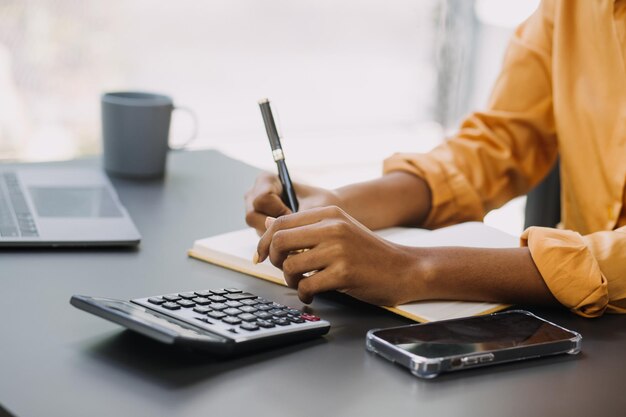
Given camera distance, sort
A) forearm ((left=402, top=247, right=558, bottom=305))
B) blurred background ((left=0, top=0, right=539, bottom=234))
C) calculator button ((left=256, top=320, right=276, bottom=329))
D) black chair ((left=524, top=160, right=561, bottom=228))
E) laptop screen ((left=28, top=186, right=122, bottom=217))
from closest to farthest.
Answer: calculator button ((left=256, top=320, right=276, bottom=329)), forearm ((left=402, top=247, right=558, bottom=305)), laptop screen ((left=28, top=186, right=122, bottom=217)), black chair ((left=524, top=160, right=561, bottom=228)), blurred background ((left=0, top=0, right=539, bottom=234))

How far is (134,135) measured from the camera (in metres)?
1.30

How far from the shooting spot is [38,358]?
0.69 m

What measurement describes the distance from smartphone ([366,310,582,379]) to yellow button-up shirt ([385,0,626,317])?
432 millimetres

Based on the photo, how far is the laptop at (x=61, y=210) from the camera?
99 centimetres

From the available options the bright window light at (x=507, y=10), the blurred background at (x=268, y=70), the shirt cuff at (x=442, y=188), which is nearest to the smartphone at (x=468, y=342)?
the shirt cuff at (x=442, y=188)

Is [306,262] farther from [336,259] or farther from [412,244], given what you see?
[412,244]

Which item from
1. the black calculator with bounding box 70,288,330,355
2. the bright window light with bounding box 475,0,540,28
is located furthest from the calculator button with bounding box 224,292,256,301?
the bright window light with bounding box 475,0,540,28

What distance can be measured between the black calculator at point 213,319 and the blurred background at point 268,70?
2195 mm

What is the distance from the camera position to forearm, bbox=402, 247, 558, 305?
842mm

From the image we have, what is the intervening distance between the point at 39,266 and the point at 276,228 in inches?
10.7

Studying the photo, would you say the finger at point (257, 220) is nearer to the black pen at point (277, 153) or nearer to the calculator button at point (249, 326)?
the black pen at point (277, 153)

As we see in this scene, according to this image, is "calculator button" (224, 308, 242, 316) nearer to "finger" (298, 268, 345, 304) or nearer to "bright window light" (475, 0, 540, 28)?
"finger" (298, 268, 345, 304)

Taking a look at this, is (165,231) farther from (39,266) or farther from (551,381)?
(551,381)

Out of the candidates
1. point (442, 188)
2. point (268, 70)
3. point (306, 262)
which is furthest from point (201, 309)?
point (268, 70)
